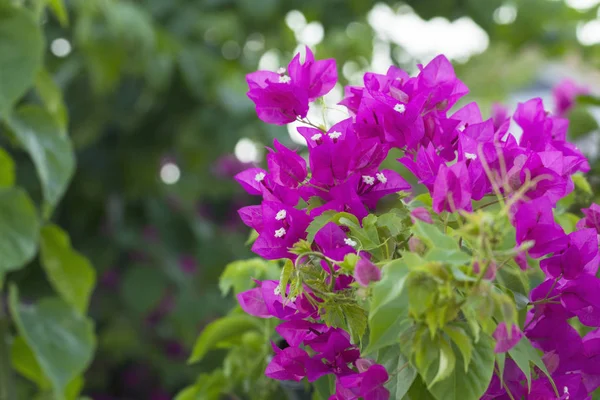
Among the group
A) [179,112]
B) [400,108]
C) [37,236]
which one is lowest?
[179,112]

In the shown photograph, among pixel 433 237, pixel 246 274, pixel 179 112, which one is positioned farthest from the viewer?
pixel 179 112

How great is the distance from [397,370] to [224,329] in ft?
0.73

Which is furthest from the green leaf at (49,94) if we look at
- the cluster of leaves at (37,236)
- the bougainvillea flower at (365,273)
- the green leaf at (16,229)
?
the bougainvillea flower at (365,273)

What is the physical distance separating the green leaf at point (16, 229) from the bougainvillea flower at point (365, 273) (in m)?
0.52

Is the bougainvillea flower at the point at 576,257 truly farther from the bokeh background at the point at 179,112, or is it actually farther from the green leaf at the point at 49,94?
the bokeh background at the point at 179,112

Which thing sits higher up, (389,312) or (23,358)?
(389,312)

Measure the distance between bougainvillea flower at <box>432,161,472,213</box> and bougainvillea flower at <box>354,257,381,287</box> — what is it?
41 mm

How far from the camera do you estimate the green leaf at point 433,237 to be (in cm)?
27

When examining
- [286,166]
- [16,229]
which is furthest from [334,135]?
[16,229]

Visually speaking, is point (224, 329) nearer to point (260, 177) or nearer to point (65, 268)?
point (260, 177)

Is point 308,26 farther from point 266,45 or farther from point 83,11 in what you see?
point 83,11

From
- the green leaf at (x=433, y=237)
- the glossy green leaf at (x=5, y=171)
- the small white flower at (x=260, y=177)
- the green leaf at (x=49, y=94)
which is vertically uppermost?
the green leaf at (x=433, y=237)

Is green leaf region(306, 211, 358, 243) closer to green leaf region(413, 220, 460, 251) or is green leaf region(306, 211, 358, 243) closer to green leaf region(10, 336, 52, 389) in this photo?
green leaf region(413, 220, 460, 251)

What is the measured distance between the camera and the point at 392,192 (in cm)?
35
